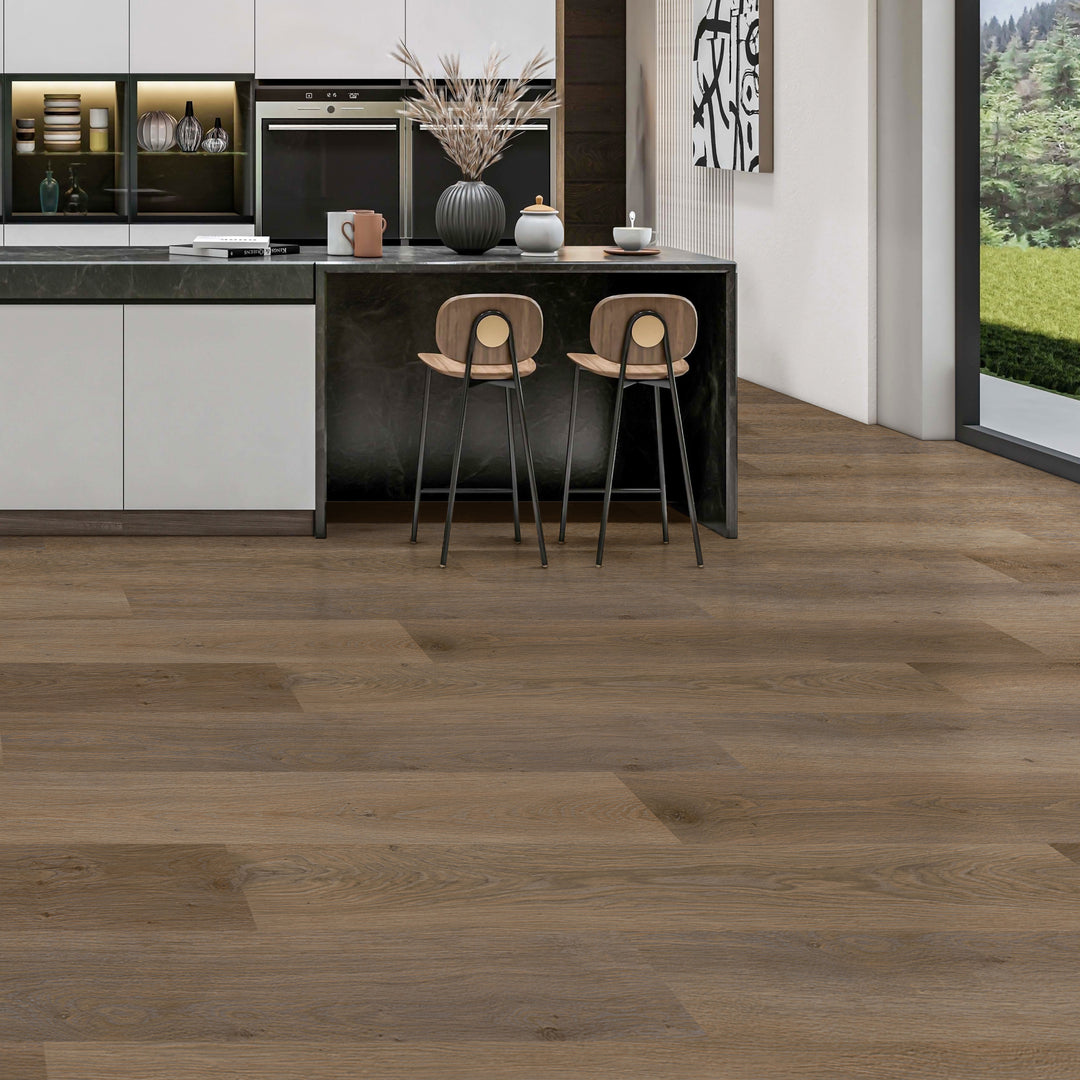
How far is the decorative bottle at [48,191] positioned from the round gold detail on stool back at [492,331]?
4274 millimetres

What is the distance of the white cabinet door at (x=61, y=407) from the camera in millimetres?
5688

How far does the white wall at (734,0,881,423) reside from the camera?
8.40 meters

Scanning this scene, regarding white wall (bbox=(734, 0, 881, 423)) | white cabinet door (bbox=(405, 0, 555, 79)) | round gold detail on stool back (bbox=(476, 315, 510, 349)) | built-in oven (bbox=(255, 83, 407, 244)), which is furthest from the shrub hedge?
built-in oven (bbox=(255, 83, 407, 244))

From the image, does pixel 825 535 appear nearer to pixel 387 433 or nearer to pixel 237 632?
pixel 387 433

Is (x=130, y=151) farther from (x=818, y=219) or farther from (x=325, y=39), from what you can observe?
(x=818, y=219)

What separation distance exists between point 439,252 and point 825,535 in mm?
1695

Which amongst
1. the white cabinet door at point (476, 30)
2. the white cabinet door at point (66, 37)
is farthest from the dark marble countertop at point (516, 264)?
the white cabinet door at point (66, 37)

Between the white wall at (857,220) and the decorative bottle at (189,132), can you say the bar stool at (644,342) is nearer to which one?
the white wall at (857,220)

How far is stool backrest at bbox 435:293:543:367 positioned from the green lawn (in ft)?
8.57

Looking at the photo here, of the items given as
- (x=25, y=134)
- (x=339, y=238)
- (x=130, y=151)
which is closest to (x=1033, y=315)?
(x=339, y=238)

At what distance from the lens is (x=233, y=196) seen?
28.9 feet

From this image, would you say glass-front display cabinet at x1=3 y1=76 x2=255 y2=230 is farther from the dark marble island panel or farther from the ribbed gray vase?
the ribbed gray vase

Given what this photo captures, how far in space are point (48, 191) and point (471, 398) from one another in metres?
3.55

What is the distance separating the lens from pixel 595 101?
38.8ft
